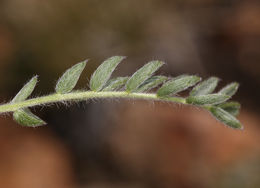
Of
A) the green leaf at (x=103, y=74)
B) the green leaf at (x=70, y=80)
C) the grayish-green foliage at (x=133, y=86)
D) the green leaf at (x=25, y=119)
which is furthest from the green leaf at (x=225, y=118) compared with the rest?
the green leaf at (x=25, y=119)

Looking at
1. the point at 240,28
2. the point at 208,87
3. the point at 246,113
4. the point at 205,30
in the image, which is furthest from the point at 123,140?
the point at 208,87

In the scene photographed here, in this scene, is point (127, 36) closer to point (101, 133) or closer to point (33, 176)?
point (101, 133)

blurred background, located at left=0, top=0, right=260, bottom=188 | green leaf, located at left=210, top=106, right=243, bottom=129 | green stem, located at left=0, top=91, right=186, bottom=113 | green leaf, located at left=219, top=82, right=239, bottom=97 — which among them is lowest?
green stem, located at left=0, top=91, right=186, bottom=113

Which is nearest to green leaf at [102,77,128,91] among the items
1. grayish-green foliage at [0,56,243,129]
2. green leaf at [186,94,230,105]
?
grayish-green foliage at [0,56,243,129]

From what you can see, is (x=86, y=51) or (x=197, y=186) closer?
(x=86, y=51)

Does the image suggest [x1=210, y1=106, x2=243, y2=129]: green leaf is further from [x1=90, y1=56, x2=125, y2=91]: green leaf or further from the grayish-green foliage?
[x1=90, y1=56, x2=125, y2=91]: green leaf

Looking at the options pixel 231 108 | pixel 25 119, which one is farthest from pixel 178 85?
pixel 25 119
